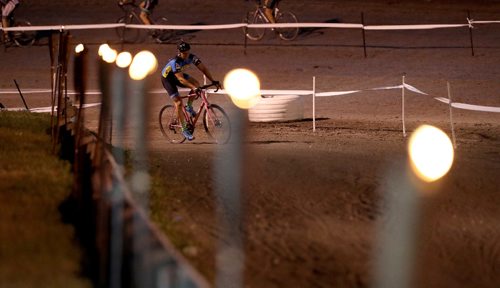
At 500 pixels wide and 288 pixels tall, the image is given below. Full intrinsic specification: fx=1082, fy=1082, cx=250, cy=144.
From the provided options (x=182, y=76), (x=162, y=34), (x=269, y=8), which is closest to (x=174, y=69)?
(x=182, y=76)

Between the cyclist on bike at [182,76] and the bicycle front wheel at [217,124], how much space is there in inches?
16.5

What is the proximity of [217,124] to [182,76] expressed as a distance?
1025 mm

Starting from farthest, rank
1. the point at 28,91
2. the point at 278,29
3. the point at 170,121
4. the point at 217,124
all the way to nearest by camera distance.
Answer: the point at 278,29
the point at 28,91
the point at 170,121
the point at 217,124

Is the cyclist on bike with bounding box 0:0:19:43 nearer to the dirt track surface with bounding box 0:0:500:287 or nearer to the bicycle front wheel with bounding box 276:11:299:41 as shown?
the dirt track surface with bounding box 0:0:500:287

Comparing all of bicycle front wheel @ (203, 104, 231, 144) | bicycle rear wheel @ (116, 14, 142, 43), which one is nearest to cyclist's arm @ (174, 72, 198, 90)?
bicycle front wheel @ (203, 104, 231, 144)

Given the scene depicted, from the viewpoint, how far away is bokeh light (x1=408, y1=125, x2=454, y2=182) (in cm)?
1541

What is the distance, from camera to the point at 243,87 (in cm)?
2809

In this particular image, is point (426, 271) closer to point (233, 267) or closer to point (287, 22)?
point (233, 267)

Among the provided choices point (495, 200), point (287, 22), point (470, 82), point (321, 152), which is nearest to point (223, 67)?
point (287, 22)

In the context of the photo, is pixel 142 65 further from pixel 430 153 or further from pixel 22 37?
pixel 430 153

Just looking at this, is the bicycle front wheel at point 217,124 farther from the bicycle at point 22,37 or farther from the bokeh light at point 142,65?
the bicycle at point 22,37

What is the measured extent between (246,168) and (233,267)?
5.30m

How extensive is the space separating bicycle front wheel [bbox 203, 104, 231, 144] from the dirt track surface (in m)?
0.34

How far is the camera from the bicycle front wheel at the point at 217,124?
18641mm
